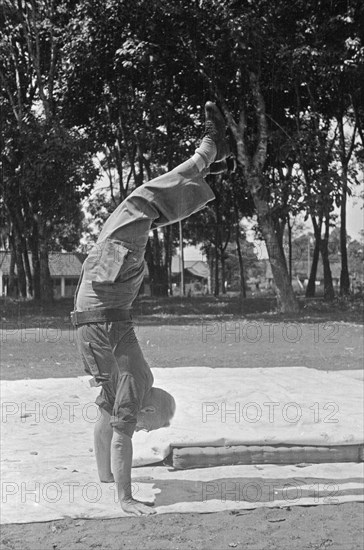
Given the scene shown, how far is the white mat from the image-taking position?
4.74m

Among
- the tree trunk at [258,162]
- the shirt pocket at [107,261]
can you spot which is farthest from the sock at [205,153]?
the tree trunk at [258,162]

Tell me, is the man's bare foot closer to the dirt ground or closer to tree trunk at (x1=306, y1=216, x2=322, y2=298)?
the dirt ground

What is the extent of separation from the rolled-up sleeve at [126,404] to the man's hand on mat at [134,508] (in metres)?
0.40

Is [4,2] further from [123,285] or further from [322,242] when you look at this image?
[123,285]

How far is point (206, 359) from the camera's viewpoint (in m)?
11.4

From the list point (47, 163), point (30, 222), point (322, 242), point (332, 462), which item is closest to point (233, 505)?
point (332, 462)

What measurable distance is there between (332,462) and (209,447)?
95 cm

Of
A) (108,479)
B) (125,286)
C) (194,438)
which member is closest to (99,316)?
(125,286)

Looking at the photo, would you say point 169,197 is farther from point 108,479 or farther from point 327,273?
point 327,273

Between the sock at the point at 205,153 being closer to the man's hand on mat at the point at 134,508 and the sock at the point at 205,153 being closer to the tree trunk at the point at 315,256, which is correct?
the man's hand on mat at the point at 134,508

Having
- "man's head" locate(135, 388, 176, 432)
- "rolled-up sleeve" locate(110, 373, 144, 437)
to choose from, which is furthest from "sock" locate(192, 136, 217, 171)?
"man's head" locate(135, 388, 176, 432)

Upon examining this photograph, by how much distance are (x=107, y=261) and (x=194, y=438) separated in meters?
2.04

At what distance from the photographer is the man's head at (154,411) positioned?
464cm

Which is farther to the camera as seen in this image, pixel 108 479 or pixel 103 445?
pixel 108 479
